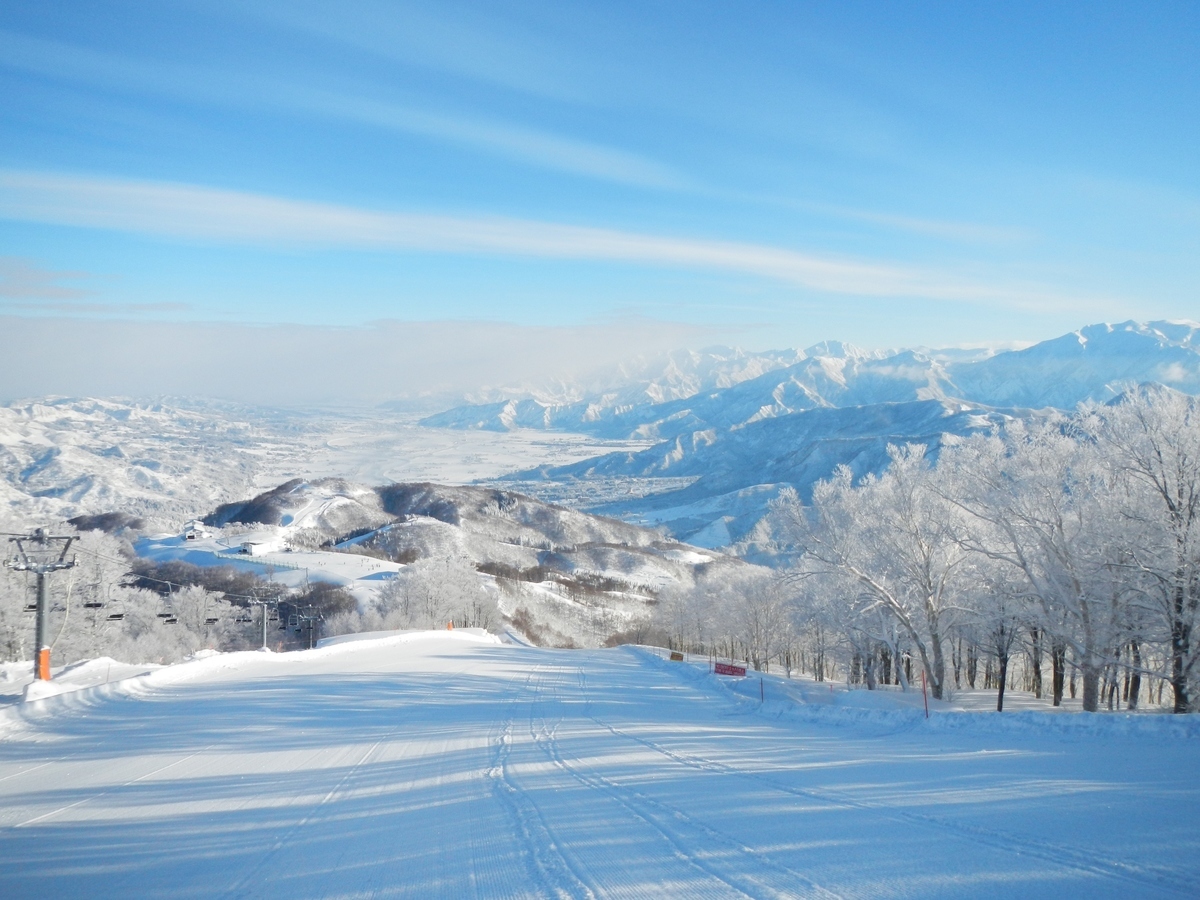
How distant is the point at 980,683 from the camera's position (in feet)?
186

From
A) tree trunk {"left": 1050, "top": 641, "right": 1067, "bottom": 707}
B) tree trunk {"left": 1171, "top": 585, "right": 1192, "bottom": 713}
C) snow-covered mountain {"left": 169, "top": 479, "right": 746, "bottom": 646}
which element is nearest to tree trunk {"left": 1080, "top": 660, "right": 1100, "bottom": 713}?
tree trunk {"left": 1171, "top": 585, "right": 1192, "bottom": 713}

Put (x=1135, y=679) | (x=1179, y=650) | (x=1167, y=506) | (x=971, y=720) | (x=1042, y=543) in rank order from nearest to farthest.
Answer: (x=971, y=720) → (x=1179, y=650) → (x=1167, y=506) → (x=1042, y=543) → (x=1135, y=679)

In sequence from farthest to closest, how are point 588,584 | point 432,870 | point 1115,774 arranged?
point 588,584 → point 1115,774 → point 432,870

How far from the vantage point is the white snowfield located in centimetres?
741

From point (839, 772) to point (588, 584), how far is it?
434 feet

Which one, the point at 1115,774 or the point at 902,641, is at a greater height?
the point at 1115,774

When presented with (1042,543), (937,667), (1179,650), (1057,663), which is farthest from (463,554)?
(1179,650)

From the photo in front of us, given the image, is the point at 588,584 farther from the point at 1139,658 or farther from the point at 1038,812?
the point at 1038,812

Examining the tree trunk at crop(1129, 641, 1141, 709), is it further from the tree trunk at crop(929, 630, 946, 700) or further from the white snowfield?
the white snowfield

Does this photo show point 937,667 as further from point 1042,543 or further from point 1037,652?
point 1042,543

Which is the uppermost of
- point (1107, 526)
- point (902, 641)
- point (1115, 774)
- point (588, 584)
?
point (1107, 526)

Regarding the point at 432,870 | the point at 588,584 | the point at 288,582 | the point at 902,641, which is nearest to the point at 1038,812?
the point at 432,870

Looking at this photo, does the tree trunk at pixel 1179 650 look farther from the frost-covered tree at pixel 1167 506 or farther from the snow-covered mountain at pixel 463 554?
the snow-covered mountain at pixel 463 554

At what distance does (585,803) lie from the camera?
10266mm
